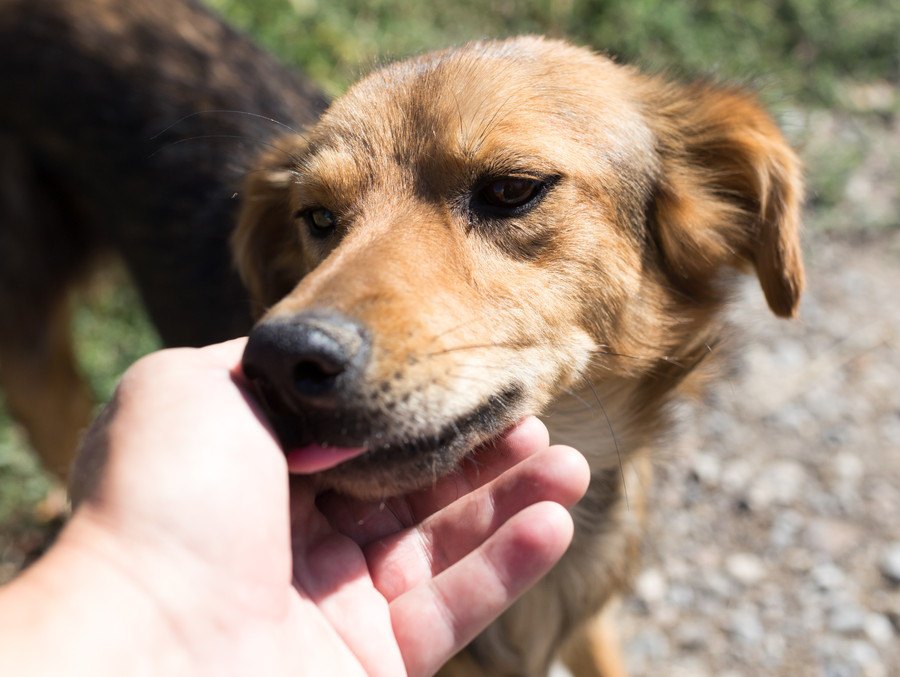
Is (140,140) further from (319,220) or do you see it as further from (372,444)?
(372,444)

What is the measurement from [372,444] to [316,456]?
0.43ft

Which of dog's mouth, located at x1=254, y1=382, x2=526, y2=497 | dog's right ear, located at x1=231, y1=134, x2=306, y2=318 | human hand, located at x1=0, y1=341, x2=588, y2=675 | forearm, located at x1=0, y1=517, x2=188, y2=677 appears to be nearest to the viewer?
forearm, located at x1=0, y1=517, x2=188, y2=677

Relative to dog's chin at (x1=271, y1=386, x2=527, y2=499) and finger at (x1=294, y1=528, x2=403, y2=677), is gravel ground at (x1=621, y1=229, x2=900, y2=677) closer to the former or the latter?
dog's chin at (x1=271, y1=386, x2=527, y2=499)

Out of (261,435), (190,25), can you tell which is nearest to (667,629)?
(261,435)

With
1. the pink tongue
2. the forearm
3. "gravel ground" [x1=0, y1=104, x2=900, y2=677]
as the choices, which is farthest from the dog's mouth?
"gravel ground" [x1=0, y1=104, x2=900, y2=677]

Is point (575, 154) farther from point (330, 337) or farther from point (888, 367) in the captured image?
point (888, 367)

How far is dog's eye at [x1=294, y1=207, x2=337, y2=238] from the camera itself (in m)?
2.57

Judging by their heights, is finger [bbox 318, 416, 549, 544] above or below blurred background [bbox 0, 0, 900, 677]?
above

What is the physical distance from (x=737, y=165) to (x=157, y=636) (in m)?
2.15

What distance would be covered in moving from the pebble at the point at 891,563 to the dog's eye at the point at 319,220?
2.69 m

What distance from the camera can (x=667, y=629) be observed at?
3.68m

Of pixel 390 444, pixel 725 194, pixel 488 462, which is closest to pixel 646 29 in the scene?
pixel 725 194

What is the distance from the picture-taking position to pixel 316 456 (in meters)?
2.01

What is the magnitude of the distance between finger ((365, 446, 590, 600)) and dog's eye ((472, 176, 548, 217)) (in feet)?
2.08
